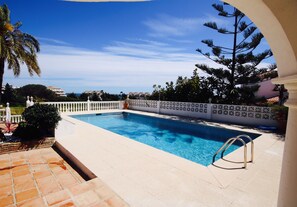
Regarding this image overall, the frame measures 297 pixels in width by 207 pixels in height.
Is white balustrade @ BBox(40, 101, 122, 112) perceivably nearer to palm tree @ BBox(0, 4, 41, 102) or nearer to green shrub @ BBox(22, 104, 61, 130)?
palm tree @ BBox(0, 4, 41, 102)

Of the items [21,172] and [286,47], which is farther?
[21,172]

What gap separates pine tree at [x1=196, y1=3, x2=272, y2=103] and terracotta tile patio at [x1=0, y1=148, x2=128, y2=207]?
1108 centimetres

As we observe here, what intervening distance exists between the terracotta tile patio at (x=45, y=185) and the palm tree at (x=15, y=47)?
16.0ft

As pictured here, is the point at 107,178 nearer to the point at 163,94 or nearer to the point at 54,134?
the point at 54,134

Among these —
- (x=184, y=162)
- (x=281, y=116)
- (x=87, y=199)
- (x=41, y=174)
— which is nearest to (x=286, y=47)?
(x=87, y=199)

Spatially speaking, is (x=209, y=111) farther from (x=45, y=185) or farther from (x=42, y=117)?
(x=45, y=185)

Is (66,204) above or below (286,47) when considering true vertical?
below

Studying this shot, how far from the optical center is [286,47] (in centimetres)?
111

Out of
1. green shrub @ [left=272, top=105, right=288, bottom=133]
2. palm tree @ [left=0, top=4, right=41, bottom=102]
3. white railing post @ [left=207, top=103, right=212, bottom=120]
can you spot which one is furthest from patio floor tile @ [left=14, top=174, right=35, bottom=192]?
white railing post @ [left=207, top=103, right=212, bottom=120]

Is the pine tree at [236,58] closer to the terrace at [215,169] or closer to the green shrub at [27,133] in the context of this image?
the terrace at [215,169]

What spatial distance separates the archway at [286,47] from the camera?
1.03 metres

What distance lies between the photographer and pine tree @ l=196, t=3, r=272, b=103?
1138 centimetres

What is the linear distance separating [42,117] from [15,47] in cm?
437

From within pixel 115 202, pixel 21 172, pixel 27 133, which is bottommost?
pixel 21 172
